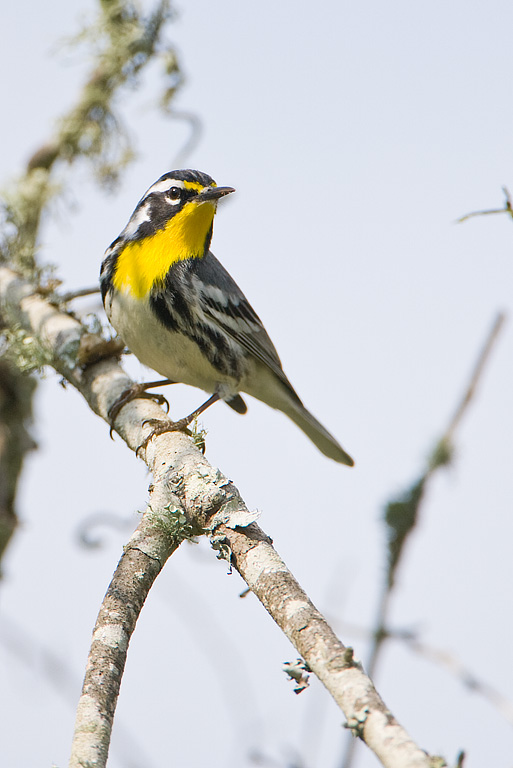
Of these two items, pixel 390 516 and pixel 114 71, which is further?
pixel 114 71

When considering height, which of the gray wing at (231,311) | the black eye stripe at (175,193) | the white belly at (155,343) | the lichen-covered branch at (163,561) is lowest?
the lichen-covered branch at (163,561)

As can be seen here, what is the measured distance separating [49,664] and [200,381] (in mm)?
2060

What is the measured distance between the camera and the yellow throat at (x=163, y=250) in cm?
451

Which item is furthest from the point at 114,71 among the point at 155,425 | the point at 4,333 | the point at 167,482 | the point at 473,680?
the point at 473,680

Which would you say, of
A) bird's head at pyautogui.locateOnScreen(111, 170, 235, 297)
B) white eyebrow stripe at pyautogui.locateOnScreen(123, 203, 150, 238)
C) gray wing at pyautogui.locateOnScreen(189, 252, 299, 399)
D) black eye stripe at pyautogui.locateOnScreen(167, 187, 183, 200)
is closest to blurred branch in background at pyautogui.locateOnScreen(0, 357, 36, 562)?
bird's head at pyautogui.locateOnScreen(111, 170, 235, 297)

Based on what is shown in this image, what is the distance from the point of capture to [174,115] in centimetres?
567

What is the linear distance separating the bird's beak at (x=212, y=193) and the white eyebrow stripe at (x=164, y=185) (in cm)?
17

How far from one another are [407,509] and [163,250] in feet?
7.23

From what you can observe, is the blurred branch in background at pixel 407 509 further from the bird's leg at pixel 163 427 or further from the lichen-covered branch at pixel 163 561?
the bird's leg at pixel 163 427

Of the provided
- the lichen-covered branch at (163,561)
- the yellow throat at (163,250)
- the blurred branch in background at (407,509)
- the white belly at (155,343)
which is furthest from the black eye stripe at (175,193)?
the blurred branch in background at (407,509)

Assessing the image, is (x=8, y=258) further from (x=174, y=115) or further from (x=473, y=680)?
(x=473, y=680)

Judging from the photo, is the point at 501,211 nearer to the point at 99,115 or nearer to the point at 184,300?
the point at 184,300

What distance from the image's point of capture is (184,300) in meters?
4.53

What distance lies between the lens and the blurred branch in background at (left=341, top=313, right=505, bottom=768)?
2.76 m
